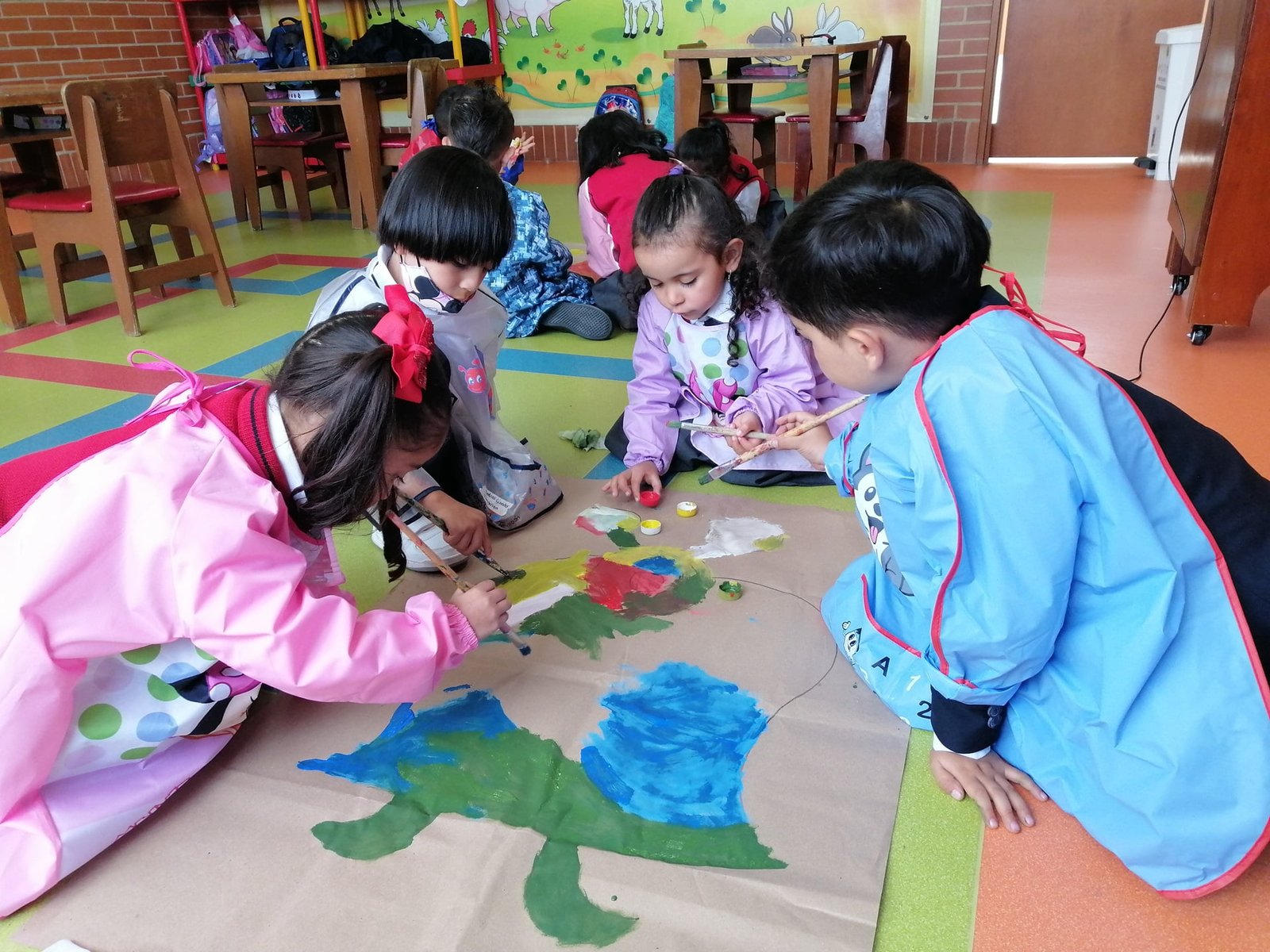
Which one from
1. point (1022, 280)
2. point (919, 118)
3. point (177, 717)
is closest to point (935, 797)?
point (177, 717)

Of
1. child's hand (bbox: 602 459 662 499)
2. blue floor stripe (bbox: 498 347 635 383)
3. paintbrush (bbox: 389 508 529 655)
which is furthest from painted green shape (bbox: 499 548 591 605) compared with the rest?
blue floor stripe (bbox: 498 347 635 383)

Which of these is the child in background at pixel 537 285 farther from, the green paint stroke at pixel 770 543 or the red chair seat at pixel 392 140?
the red chair seat at pixel 392 140

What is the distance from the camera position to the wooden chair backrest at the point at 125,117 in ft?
9.71

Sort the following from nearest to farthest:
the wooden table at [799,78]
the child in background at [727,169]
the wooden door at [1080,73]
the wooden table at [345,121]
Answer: the child in background at [727,169] → the wooden table at [799,78] → the wooden table at [345,121] → the wooden door at [1080,73]

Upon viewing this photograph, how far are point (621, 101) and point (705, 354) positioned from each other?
4282mm

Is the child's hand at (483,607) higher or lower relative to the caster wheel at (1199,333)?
higher

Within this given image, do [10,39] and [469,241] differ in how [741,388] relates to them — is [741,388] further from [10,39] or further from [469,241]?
[10,39]

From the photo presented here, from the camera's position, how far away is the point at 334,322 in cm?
118

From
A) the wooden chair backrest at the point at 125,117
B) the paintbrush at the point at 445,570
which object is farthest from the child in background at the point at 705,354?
the wooden chair backrest at the point at 125,117

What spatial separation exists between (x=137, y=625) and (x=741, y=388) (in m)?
1.30

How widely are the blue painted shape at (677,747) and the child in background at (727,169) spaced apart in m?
2.28

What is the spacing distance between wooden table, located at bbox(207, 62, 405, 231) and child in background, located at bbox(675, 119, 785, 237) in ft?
5.44

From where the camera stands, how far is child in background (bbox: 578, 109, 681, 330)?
3.07 m

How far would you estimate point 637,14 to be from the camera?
5.88 meters
